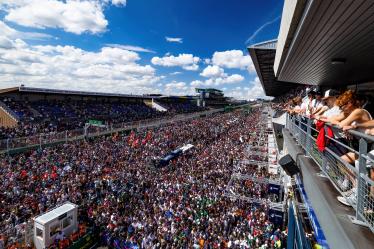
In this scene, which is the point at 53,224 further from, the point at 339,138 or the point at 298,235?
the point at 339,138

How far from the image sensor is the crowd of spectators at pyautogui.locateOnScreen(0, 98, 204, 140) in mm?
28266

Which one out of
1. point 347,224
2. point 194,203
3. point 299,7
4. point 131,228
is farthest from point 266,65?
point 347,224

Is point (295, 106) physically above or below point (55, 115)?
above

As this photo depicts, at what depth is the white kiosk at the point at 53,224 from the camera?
11602mm

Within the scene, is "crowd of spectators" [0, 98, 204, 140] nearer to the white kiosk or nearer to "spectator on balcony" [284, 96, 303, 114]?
the white kiosk

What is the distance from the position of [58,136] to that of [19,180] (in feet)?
32.9

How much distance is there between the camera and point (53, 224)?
11.9 m

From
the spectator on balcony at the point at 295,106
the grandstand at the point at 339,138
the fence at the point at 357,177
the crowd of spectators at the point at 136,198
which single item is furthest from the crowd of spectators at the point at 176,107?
the fence at the point at 357,177

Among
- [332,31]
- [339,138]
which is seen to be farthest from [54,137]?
[339,138]

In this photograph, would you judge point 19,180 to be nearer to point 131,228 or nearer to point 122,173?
point 122,173

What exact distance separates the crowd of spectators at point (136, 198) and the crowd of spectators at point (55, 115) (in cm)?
546

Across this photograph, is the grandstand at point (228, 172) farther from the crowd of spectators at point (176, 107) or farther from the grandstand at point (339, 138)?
the crowd of spectators at point (176, 107)

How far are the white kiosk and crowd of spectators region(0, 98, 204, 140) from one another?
649 inches

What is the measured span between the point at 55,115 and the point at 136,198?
25.6 meters
